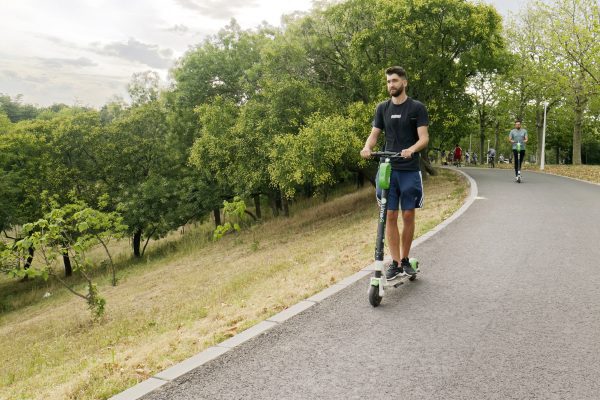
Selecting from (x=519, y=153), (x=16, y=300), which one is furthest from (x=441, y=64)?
(x=16, y=300)

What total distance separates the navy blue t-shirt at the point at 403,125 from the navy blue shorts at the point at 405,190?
0.08m

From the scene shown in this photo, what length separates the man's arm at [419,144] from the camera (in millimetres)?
4781

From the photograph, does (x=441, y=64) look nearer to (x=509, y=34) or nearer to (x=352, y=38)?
(x=352, y=38)

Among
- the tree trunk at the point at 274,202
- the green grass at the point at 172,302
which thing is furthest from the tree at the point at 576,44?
the tree trunk at the point at 274,202

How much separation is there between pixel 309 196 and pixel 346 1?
1513 centimetres

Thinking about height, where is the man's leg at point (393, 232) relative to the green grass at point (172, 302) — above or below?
above

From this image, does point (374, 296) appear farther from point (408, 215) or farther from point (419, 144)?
point (419, 144)

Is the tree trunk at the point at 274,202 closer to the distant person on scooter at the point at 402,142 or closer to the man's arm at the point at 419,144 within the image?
the distant person on scooter at the point at 402,142

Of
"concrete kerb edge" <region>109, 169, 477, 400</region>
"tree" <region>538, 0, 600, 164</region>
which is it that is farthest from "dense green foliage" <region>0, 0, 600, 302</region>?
"concrete kerb edge" <region>109, 169, 477, 400</region>

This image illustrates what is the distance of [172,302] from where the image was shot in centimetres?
1129

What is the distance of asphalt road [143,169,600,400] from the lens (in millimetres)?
3254

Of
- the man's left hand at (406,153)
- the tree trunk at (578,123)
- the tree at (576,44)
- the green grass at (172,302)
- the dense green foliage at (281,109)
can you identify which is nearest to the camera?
the green grass at (172,302)

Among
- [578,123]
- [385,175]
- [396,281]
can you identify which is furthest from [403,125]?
[578,123]

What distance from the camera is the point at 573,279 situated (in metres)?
5.59
